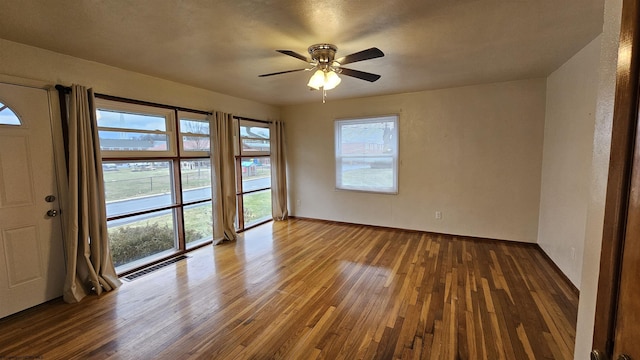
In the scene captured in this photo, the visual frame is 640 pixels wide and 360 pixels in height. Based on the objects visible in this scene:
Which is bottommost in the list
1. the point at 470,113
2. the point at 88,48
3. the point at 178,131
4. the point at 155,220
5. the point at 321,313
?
the point at 321,313

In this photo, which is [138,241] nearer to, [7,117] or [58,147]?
[58,147]

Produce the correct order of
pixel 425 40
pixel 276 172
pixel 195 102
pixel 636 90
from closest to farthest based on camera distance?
1. pixel 636 90
2. pixel 425 40
3. pixel 195 102
4. pixel 276 172

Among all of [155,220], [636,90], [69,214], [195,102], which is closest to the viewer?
[636,90]

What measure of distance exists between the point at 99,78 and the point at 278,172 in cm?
331

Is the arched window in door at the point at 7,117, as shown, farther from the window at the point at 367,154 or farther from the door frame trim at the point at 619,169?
the window at the point at 367,154

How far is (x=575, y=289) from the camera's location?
9.16 ft

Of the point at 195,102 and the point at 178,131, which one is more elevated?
the point at 195,102

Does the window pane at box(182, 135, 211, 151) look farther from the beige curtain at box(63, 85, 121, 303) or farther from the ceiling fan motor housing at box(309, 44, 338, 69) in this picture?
the ceiling fan motor housing at box(309, 44, 338, 69)

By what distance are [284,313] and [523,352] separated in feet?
6.21

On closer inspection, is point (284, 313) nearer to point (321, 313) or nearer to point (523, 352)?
point (321, 313)

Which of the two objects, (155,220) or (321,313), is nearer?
(321,313)

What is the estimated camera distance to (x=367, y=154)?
17.1ft

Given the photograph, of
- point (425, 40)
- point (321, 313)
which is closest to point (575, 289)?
point (321, 313)

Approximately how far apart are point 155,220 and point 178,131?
1.29 metres
